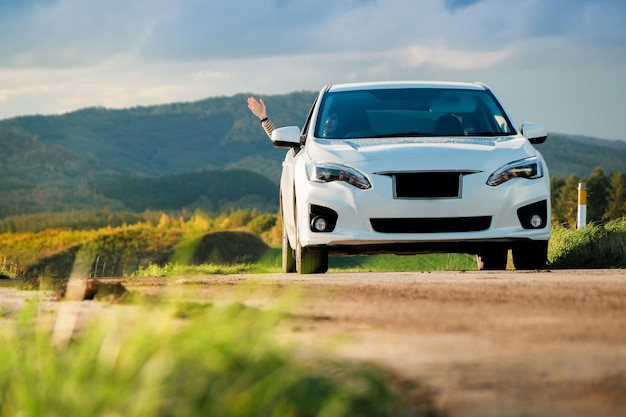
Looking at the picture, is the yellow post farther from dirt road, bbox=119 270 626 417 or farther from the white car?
dirt road, bbox=119 270 626 417

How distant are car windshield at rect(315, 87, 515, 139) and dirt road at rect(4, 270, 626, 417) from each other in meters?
2.75

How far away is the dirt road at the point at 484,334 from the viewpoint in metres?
3.73

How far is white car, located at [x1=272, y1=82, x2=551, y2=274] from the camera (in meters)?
9.08

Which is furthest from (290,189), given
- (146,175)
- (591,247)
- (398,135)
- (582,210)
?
(146,175)

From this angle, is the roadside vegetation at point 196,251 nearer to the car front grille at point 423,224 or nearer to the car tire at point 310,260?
the car tire at point 310,260

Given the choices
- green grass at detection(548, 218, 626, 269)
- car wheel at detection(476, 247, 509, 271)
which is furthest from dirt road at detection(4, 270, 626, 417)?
green grass at detection(548, 218, 626, 269)

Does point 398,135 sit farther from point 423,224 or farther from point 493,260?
point 493,260

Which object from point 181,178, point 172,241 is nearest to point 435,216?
point 172,241

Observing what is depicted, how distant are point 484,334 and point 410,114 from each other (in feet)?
18.6

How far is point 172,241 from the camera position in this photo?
5334 cm

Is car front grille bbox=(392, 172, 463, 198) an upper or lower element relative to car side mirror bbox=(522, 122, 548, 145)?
lower

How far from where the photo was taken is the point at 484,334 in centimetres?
487

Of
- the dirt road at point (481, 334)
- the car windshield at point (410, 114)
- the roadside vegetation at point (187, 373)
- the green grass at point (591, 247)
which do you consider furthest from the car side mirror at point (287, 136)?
the roadside vegetation at point (187, 373)

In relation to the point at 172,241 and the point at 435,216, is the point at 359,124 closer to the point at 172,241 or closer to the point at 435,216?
the point at 435,216
